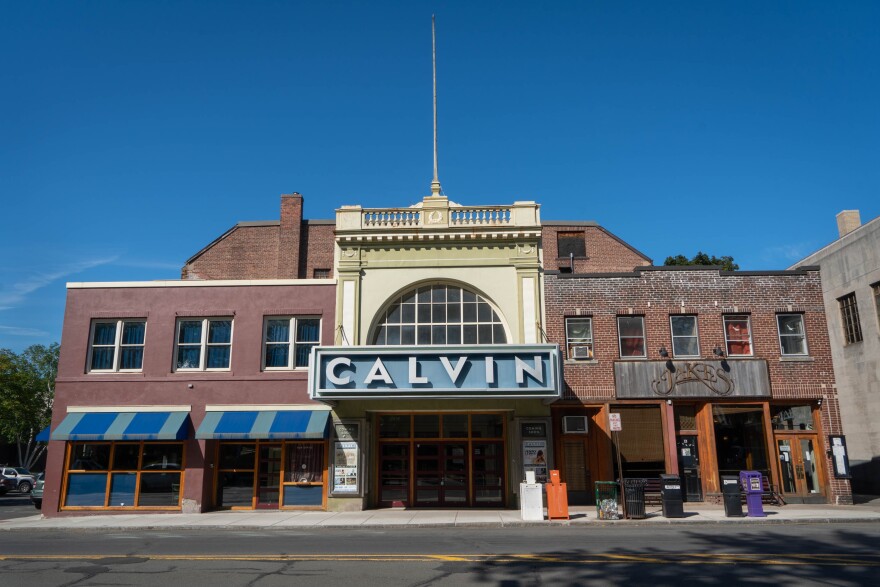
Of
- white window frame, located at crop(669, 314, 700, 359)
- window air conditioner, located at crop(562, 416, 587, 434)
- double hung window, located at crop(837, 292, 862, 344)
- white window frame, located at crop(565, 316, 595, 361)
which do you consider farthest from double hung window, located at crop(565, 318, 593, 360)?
double hung window, located at crop(837, 292, 862, 344)

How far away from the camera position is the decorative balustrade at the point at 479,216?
74.1 ft

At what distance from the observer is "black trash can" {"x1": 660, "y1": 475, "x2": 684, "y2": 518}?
685 inches

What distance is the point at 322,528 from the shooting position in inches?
664

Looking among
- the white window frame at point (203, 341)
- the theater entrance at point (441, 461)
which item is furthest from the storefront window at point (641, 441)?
the white window frame at point (203, 341)

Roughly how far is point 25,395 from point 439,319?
41.2 meters

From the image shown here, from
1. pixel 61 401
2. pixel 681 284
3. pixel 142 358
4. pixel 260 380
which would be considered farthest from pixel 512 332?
pixel 61 401

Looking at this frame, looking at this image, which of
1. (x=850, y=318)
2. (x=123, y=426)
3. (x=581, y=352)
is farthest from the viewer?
(x=850, y=318)

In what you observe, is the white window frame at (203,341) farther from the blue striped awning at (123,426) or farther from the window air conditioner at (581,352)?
the window air conditioner at (581,352)

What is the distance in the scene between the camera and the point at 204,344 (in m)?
22.3

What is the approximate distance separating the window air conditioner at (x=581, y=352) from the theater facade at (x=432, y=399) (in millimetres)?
46

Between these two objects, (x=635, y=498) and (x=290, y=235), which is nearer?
(x=635, y=498)

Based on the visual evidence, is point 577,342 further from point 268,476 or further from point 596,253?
point 596,253

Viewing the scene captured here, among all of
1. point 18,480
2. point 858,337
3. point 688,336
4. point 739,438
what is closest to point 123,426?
point 688,336

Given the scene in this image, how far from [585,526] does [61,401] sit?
17161mm
